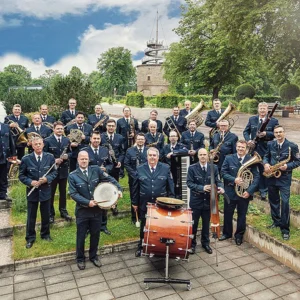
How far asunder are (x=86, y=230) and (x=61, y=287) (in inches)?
41.3

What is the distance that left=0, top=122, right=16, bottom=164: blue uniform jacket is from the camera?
8.22m

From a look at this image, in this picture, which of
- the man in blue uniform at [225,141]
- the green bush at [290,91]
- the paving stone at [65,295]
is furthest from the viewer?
the green bush at [290,91]

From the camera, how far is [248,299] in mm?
5355

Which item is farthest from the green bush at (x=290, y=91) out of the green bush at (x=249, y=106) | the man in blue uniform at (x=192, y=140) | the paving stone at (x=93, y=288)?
the paving stone at (x=93, y=288)

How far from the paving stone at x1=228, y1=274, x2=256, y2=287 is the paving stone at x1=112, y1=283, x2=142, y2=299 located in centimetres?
160

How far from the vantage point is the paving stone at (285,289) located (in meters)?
5.57

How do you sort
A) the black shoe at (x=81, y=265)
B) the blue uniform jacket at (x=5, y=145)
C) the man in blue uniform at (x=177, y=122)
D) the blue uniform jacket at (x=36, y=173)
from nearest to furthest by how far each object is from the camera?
1. the black shoe at (x=81, y=265)
2. the blue uniform jacket at (x=36, y=173)
3. the blue uniform jacket at (x=5, y=145)
4. the man in blue uniform at (x=177, y=122)

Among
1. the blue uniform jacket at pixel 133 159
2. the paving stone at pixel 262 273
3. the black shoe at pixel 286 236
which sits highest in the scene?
the blue uniform jacket at pixel 133 159

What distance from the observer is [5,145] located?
8.27 metres

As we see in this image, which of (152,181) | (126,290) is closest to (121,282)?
(126,290)

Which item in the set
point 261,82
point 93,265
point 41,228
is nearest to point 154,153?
point 93,265

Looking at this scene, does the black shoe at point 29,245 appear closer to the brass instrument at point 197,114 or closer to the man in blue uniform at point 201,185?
the man in blue uniform at point 201,185

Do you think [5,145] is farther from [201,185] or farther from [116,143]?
[201,185]

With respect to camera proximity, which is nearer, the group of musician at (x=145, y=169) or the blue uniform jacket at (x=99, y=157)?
the group of musician at (x=145, y=169)
